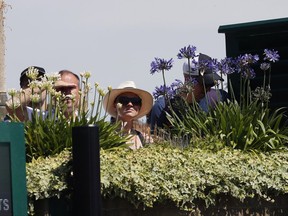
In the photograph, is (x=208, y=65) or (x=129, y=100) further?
(x=129, y=100)

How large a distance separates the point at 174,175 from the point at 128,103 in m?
2.07

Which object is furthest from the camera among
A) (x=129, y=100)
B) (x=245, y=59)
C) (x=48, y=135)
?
(x=129, y=100)

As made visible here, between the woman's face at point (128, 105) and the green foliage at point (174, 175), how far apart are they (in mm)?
1109

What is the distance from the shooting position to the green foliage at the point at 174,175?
7027 millimetres

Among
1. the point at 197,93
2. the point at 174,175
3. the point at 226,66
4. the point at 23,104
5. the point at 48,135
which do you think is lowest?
the point at 174,175

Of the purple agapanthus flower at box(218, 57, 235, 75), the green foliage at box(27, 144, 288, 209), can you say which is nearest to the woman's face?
the purple agapanthus flower at box(218, 57, 235, 75)

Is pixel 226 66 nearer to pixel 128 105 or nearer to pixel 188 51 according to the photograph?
pixel 188 51

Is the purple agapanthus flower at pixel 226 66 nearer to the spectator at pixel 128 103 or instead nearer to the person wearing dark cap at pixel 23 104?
the spectator at pixel 128 103

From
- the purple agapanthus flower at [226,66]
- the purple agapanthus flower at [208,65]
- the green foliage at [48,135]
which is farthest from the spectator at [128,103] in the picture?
the green foliage at [48,135]

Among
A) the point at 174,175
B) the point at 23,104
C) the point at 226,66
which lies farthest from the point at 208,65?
the point at 174,175

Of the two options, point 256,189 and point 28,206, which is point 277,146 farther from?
point 28,206

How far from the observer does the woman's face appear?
932 centimetres

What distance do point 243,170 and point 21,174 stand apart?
6.80 ft

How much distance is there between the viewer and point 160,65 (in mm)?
9305
